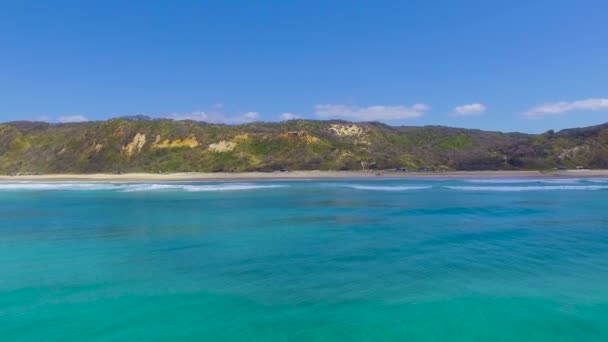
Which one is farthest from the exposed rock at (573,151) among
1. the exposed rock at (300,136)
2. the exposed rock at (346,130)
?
the exposed rock at (300,136)

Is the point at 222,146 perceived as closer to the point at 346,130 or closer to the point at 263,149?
the point at 263,149

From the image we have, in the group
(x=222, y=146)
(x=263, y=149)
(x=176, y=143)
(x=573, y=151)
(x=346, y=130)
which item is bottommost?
(x=573, y=151)

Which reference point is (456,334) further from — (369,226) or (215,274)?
(369,226)

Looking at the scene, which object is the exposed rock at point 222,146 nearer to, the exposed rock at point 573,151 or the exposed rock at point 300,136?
the exposed rock at point 300,136

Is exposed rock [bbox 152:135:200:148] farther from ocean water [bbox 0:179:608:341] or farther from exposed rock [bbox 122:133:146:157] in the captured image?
ocean water [bbox 0:179:608:341]

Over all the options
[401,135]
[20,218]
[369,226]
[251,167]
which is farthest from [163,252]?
[401,135]

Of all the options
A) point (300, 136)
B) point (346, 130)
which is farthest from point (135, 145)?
point (346, 130)

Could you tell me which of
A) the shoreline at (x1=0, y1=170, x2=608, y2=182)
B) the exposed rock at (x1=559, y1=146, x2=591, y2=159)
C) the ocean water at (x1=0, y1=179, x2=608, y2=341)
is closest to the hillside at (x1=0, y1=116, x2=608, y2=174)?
the exposed rock at (x1=559, y1=146, x2=591, y2=159)
